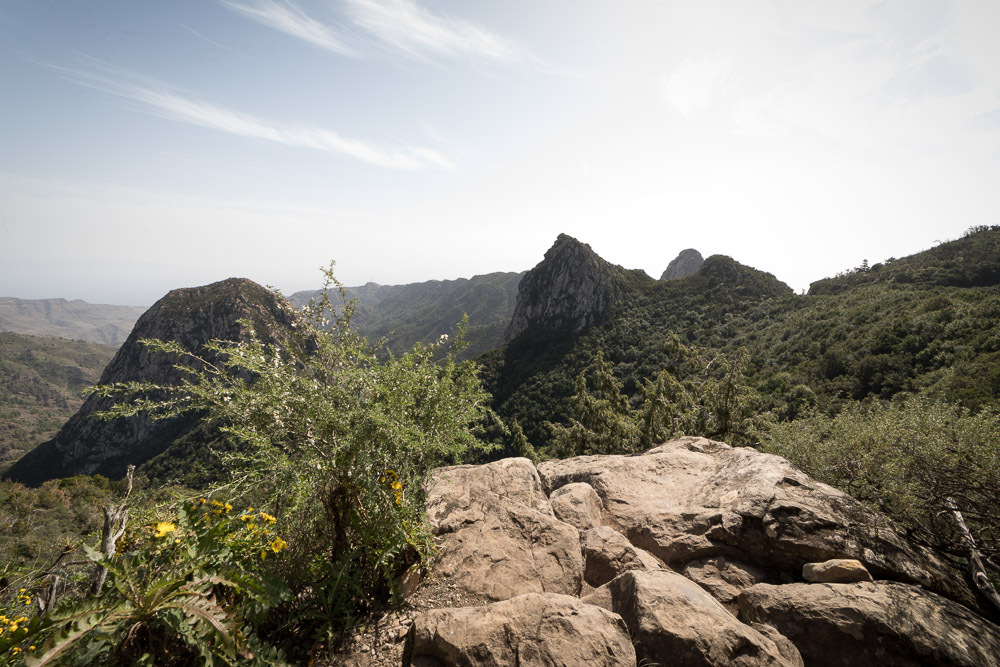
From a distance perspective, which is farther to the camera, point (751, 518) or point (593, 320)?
point (593, 320)

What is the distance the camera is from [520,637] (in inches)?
127

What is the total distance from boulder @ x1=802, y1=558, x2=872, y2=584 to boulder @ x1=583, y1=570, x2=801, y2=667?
1.86m

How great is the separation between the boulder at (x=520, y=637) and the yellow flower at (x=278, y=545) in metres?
1.55

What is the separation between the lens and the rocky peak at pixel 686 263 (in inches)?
6732

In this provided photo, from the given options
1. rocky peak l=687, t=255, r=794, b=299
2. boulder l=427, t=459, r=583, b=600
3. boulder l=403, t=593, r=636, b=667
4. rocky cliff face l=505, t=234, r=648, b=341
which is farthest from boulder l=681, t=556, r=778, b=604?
rocky peak l=687, t=255, r=794, b=299

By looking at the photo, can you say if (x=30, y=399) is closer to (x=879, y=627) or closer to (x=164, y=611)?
(x=164, y=611)

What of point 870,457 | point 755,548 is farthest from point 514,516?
point 870,457

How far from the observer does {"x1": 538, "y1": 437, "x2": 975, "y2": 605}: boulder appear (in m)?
5.28

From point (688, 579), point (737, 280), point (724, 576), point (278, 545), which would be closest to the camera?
point (278, 545)

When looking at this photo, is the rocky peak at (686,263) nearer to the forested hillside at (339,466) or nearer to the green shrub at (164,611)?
the forested hillside at (339,466)

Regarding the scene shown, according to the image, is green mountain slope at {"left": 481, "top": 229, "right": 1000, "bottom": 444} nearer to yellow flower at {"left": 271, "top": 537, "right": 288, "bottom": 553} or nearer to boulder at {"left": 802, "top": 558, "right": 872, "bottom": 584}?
boulder at {"left": 802, "top": 558, "right": 872, "bottom": 584}

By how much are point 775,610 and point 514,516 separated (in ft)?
11.2

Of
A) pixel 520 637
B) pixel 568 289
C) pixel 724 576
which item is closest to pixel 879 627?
pixel 724 576

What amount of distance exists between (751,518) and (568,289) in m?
83.1
